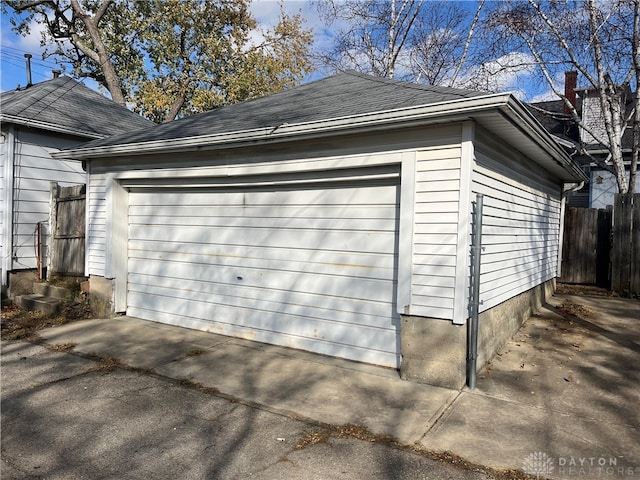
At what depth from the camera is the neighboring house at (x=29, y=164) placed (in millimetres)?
8266

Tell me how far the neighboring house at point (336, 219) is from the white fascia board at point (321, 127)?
2cm

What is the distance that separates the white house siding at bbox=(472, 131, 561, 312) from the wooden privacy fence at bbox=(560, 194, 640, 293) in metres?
2.00

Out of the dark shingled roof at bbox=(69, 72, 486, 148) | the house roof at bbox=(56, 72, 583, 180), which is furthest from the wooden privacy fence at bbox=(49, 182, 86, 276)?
the dark shingled roof at bbox=(69, 72, 486, 148)

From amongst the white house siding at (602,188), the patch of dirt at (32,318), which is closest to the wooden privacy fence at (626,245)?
the white house siding at (602,188)

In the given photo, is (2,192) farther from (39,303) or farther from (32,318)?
(32,318)

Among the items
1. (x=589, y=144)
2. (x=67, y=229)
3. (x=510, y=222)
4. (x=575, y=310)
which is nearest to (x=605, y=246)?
(x=575, y=310)

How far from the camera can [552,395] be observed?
4289mm

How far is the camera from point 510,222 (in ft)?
19.2

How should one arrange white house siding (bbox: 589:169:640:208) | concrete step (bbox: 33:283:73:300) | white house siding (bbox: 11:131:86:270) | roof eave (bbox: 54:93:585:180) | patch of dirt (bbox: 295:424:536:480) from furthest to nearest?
white house siding (bbox: 589:169:640:208) → white house siding (bbox: 11:131:86:270) → concrete step (bbox: 33:283:73:300) → roof eave (bbox: 54:93:585:180) → patch of dirt (bbox: 295:424:536:480)

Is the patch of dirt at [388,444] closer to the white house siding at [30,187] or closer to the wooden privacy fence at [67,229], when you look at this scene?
the wooden privacy fence at [67,229]

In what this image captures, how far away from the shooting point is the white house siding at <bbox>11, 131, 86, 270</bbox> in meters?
8.40

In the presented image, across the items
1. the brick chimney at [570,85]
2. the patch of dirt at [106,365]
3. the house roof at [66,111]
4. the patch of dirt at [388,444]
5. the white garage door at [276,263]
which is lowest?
the patch of dirt at [106,365]

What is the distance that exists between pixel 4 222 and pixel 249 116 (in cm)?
525

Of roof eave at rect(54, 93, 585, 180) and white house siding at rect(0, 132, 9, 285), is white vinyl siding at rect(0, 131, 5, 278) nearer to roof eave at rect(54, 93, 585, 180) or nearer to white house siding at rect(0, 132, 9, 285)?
white house siding at rect(0, 132, 9, 285)
